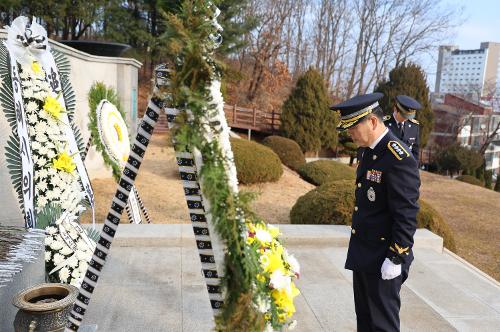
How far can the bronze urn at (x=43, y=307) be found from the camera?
2627 mm

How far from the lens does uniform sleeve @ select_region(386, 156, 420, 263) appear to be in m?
2.58

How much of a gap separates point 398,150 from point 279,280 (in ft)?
3.90

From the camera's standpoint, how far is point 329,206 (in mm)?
6086

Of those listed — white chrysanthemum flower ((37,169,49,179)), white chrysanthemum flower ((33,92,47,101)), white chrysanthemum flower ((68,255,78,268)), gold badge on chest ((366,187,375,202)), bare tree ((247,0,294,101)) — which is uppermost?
bare tree ((247,0,294,101))

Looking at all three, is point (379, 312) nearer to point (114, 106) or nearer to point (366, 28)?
point (114, 106)

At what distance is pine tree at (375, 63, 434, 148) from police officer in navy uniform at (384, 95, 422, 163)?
47.6 feet

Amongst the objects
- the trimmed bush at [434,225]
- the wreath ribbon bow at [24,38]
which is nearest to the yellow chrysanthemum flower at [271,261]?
the wreath ribbon bow at [24,38]

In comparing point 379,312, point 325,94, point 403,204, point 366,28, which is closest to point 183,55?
point 403,204

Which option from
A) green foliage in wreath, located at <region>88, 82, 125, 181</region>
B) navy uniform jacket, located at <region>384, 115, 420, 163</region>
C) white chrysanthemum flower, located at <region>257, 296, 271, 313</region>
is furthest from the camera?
navy uniform jacket, located at <region>384, 115, 420, 163</region>

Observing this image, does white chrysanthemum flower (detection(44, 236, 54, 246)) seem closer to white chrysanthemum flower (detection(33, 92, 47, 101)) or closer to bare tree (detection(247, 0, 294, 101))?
white chrysanthemum flower (detection(33, 92, 47, 101))

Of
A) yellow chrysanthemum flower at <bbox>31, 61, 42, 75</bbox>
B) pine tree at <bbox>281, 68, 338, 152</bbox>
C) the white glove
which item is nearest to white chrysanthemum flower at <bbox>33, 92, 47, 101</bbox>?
yellow chrysanthemum flower at <bbox>31, 61, 42, 75</bbox>

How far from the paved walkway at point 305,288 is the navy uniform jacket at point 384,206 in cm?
105

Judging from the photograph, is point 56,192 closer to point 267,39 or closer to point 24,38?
point 24,38

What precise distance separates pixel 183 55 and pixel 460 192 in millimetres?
13560
